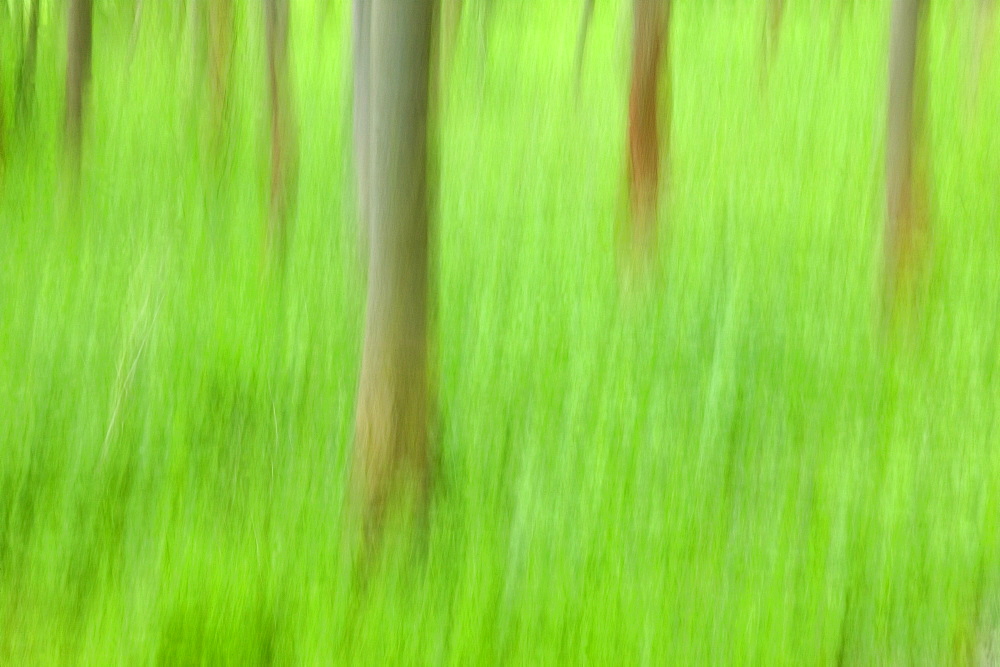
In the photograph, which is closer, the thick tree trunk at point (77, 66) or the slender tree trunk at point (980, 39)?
the thick tree trunk at point (77, 66)

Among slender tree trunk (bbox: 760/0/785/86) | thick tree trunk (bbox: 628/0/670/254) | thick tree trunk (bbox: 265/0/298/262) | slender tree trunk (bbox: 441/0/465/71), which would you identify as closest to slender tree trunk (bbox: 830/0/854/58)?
slender tree trunk (bbox: 760/0/785/86)

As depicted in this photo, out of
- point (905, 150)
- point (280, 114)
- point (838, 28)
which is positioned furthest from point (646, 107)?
point (838, 28)

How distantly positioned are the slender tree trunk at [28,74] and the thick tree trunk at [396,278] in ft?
5.45

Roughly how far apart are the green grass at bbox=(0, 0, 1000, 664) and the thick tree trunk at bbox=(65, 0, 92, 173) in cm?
6

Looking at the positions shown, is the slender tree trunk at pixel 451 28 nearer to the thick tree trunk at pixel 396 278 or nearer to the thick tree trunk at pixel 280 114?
the thick tree trunk at pixel 280 114

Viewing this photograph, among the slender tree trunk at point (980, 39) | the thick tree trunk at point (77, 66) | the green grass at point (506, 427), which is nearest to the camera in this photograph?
the green grass at point (506, 427)

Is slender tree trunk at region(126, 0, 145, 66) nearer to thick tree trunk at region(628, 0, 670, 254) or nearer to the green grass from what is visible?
the green grass

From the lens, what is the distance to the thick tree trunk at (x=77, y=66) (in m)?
2.62

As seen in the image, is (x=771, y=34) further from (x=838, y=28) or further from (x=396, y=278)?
(x=396, y=278)

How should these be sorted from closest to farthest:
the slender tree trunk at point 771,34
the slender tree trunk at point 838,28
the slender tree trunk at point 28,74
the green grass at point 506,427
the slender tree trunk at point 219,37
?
the green grass at point 506,427
the slender tree trunk at point 28,74
the slender tree trunk at point 219,37
the slender tree trunk at point 771,34
the slender tree trunk at point 838,28

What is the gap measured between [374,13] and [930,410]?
111 cm

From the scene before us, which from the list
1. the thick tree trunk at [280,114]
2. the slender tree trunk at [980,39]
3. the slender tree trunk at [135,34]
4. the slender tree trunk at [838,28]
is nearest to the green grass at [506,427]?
the thick tree trunk at [280,114]

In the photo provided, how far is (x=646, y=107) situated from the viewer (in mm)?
2729

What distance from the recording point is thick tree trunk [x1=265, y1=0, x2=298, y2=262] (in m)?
2.65
